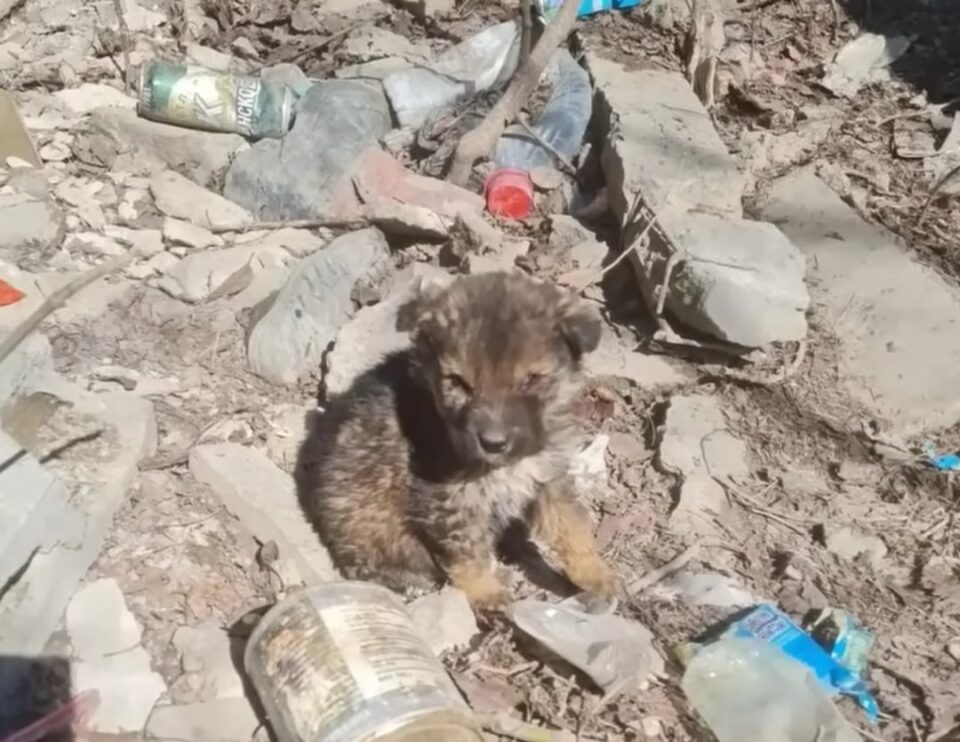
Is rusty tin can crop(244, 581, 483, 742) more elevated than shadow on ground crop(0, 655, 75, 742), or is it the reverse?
rusty tin can crop(244, 581, 483, 742)

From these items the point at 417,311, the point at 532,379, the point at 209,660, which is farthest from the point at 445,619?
the point at 417,311

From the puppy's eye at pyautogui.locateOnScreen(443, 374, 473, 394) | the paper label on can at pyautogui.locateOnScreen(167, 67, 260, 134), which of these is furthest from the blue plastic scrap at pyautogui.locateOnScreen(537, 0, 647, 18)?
the puppy's eye at pyautogui.locateOnScreen(443, 374, 473, 394)

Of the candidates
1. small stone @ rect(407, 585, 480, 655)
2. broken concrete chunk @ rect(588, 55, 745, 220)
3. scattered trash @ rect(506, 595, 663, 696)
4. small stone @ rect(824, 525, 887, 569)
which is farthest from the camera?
Answer: broken concrete chunk @ rect(588, 55, 745, 220)

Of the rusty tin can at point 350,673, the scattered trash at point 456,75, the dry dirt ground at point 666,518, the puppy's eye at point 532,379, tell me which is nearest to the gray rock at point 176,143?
the scattered trash at point 456,75

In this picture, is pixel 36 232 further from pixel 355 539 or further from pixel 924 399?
pixel 924 399

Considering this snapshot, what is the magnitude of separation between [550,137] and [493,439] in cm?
318

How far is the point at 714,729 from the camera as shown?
154 inches

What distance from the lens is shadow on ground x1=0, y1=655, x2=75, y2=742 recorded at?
3.71m

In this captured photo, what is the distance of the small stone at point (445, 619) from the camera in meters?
4.23

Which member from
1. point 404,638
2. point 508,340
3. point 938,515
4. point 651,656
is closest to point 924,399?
point 938,515

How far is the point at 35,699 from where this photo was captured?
381 cm

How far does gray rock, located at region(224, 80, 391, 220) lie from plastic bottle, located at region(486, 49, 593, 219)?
2.39 ft

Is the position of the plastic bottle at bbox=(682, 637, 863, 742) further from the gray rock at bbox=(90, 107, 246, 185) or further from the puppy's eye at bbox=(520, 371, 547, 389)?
the gray rock at bbox=(90, 107, 246, 185)

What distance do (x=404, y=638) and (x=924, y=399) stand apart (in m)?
2.59
